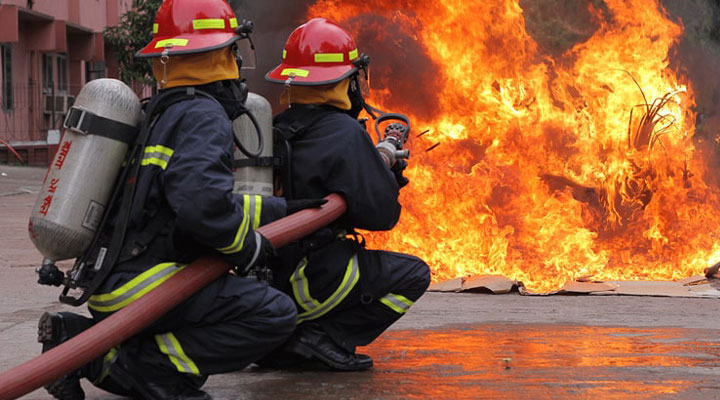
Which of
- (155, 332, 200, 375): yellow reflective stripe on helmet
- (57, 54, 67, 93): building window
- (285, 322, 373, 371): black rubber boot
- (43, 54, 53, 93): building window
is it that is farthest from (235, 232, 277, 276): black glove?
(57, 54, 67, 93): building window

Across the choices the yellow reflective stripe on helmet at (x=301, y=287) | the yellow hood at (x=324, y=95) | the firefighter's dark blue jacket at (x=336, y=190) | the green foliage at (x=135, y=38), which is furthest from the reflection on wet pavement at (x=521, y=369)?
the green foliage at (x=135, y=38)

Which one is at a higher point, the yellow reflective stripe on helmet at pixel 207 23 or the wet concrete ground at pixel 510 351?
the yellow reflective stripe on helmet at pixel 207 23

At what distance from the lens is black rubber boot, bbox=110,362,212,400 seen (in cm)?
386

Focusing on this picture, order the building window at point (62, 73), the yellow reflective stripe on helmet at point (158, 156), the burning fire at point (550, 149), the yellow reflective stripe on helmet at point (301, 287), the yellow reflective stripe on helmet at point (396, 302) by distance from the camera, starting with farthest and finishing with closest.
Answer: the building window at point (62, 73) → the burning fire at point (550, 149) → the yellow reflective stripe on helmet at point (396, 302) → the yellow reflective stripe on helmet at point (301, 287) → the yellow reflective stripe on helmet at point (158, 156)

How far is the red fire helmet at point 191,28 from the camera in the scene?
3.94 meters

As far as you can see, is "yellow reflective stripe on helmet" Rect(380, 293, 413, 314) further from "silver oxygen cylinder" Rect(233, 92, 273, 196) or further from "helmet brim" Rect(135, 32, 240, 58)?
"helmet brim" Rect(135, 32, 240, 58)

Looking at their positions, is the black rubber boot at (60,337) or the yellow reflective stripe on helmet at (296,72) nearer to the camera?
the black rubber boot at (60,337)

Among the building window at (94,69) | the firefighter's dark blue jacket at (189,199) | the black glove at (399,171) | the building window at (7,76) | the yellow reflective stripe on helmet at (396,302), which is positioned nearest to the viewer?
the firefighter's dark blue jacket at (189,199)

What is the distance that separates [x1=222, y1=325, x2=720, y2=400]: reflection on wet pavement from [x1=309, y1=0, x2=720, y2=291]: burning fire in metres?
2.47

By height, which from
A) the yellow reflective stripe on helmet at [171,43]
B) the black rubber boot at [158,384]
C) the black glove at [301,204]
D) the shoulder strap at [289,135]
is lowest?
the black rubber boot at [158,384]

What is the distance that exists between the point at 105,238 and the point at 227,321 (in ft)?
1.76

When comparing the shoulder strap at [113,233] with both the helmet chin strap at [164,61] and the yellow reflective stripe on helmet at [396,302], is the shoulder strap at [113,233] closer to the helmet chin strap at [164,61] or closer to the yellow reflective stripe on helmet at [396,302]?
the helmet chin strap at [164,61]

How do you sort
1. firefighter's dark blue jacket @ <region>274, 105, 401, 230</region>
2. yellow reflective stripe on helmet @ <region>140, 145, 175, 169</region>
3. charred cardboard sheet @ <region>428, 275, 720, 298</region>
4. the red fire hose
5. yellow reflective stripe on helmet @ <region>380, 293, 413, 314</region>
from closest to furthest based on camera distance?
the red fire hose, yellow reflective stripe on helmet @ <region>140, 145, 175, 169</region>, firefighter's dark blue jacket @ <region>274, 105, 401, 230</region>, yellow reflective stripe on helmet @ <region>380, 293, 413, 314</region>, charred cardboard sheet @ <region>428, 275, 720, 298</region>

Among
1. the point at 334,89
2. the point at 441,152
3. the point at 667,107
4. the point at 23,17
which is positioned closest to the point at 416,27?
the point at 441,152
